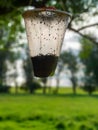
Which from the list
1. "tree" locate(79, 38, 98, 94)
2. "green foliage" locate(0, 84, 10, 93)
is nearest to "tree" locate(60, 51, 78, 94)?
"tree" locate(79, 38, 98, 94)

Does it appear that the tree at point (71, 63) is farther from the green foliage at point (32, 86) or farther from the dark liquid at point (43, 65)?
the dark liquid at point (43, 65)

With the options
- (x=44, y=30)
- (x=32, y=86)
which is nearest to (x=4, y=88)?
(x=32, y=86)

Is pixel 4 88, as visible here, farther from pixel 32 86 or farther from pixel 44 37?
pixel 44 37

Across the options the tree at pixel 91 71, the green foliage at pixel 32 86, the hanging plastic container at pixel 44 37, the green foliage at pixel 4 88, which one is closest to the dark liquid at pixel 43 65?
the hanging plastic container at pixel 44 37

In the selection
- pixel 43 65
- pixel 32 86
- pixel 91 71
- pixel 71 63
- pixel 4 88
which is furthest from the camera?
pixel 71 63

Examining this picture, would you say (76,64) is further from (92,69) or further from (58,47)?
(58,47)

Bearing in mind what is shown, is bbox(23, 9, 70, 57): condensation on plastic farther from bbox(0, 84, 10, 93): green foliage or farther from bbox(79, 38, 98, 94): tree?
bbox(0, 84, 10, 93): green foliage

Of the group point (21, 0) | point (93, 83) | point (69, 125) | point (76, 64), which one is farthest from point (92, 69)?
point (21, 0)

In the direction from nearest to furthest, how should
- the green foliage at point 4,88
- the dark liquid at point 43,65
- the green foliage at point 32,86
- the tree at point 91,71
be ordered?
the dark liquid at point 43,65
the tree at point 91,71
the green foliage at point 4,88
the green foliage at point 32,86
